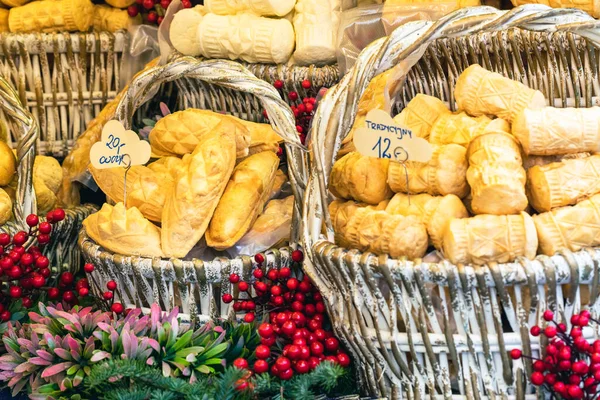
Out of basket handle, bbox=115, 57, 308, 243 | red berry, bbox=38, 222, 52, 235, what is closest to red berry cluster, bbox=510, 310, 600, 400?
basket handle, bbox=115, 57, 308, 243

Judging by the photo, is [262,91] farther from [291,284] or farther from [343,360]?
[343,360]

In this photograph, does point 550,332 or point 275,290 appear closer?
point 550,332

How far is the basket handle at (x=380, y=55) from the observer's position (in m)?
1.33

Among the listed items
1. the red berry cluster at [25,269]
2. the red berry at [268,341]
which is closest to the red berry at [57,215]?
the red berry cluster at [25,269]

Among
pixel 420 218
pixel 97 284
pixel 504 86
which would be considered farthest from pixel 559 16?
pixel 97 284

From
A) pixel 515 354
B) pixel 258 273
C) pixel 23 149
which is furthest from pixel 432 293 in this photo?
pixel 23 149

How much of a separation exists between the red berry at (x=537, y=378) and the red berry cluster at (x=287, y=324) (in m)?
0.33

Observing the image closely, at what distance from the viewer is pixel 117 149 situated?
1.59 metres

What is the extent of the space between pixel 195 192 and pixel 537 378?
742 millimetres

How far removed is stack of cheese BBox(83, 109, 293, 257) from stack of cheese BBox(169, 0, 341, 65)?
10.0 inches

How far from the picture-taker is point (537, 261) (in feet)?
3.87

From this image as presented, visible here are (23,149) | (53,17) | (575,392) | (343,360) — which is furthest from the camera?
(53,17)

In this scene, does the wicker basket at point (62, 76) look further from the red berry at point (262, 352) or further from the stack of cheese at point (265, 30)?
the red berry at point (262, 352)

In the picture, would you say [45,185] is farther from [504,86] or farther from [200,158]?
[504,86]
